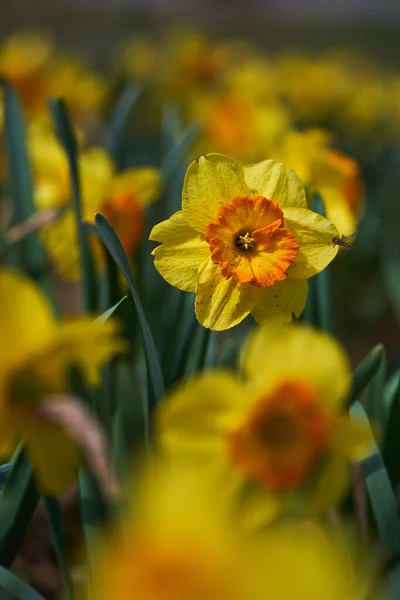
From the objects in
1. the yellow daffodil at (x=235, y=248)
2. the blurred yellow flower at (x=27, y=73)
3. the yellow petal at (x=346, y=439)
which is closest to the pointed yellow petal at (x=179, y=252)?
the yellow daffodil at (x=235, y=248)

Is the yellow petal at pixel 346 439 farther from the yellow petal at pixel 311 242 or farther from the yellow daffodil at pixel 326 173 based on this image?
the yellow daffodil at pixel 326 173

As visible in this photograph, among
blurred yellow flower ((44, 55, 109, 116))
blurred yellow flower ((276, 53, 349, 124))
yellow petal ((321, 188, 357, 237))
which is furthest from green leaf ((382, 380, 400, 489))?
blurred yellow flower ((276, 53, 349, 124))

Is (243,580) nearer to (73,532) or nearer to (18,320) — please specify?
(18,320)

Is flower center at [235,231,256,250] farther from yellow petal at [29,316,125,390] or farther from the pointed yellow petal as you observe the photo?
yellow petal at [29,316,125,390]

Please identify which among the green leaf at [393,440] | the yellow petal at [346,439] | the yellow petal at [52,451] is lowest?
the green leaf at [393,440]

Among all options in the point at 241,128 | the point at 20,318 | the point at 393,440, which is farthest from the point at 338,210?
the point at 241,128

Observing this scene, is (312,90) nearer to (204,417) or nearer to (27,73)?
(27,73)

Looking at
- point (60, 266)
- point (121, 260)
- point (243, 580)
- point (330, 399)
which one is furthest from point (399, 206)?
point (243, 580)
